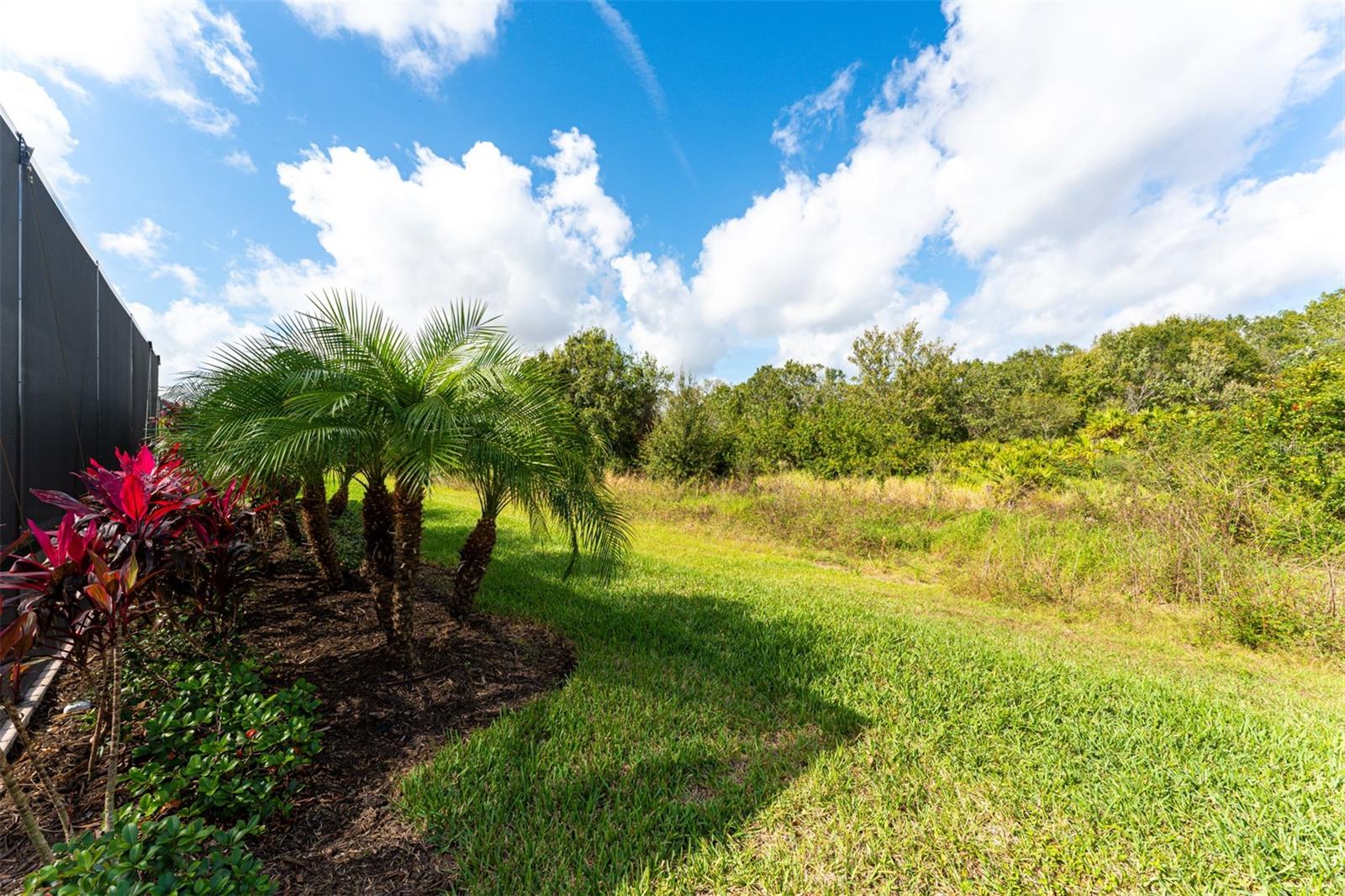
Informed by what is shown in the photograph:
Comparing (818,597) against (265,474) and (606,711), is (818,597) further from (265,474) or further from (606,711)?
(265,474)

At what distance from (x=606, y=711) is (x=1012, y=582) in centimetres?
667

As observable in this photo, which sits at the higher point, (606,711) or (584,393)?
(584,393)

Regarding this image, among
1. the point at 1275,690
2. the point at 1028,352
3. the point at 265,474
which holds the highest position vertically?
the point at 1028,352

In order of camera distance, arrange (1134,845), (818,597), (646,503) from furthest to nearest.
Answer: (646,503) < (818,597) < (1134,845)

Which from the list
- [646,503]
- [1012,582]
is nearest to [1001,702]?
[1012,582]

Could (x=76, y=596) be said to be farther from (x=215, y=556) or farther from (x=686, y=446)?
(x=686, y=446)

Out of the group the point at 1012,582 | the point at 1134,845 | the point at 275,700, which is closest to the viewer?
the point at 1134,845

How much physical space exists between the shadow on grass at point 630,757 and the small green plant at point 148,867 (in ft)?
2.43

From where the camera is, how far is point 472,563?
172 inches

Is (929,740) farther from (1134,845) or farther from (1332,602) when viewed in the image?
(1332,602)

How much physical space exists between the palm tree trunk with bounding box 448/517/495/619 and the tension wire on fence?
190 inches

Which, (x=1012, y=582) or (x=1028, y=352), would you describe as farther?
(x=1028, y=352)

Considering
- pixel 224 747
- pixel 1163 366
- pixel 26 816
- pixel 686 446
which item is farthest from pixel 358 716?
pixel 1163 366

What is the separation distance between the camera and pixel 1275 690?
13.6 feet
